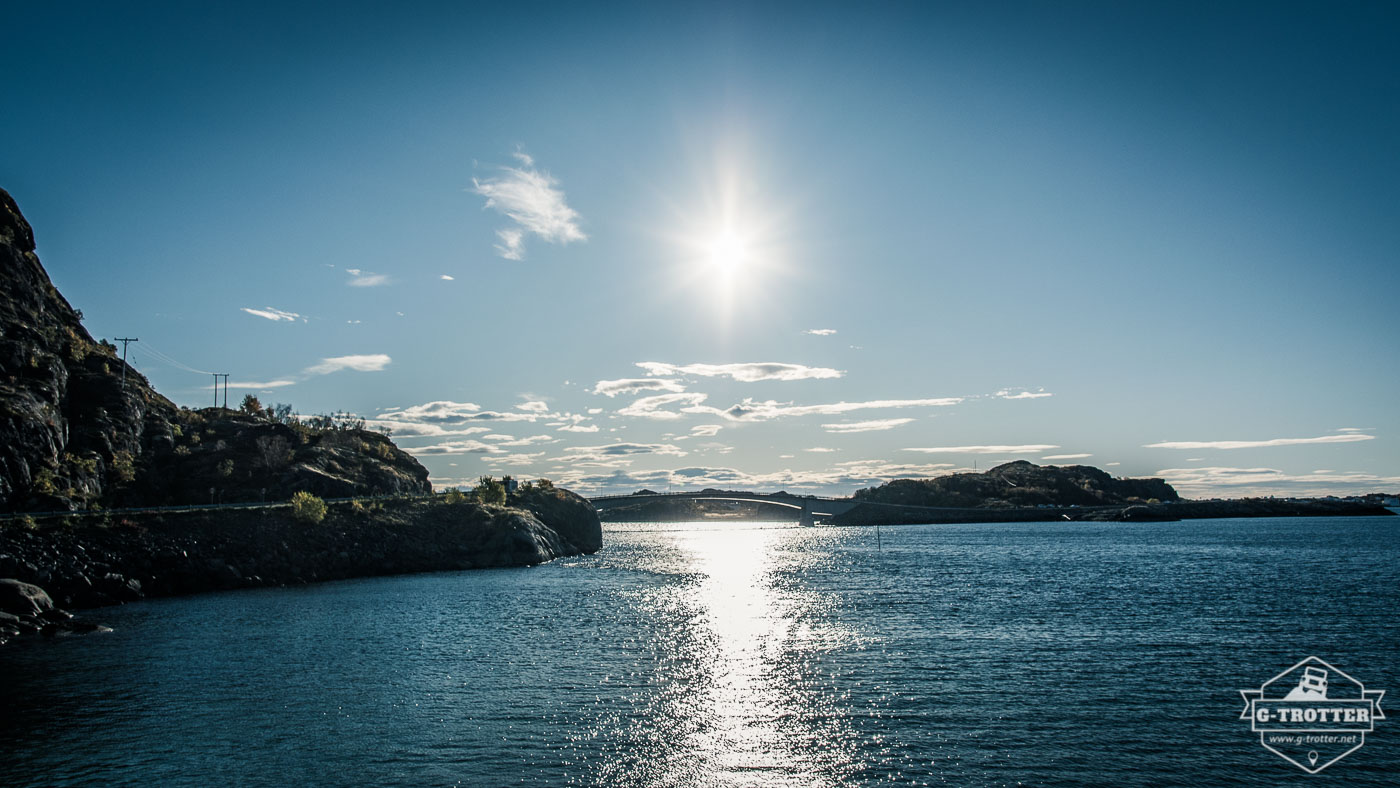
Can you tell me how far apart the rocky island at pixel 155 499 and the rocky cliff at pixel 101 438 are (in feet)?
0.85

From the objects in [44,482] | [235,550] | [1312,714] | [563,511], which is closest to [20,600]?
[235,550]

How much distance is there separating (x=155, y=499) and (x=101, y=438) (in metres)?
12.2

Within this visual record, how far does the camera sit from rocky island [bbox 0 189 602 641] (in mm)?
80688

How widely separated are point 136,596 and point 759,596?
68396 mm

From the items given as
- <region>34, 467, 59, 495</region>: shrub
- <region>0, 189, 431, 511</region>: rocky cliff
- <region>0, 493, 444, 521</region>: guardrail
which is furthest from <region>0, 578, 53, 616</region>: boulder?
<region>34, 467, 59, 495</region>: shrub

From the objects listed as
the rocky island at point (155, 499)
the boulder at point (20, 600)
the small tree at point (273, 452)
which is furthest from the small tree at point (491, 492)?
the boulder at point (20, 600)

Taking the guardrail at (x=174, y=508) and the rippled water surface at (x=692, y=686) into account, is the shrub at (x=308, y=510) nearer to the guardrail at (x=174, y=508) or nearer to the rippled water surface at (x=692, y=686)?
the guardrail at (x=174, y=508)

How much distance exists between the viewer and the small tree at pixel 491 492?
5999 inches

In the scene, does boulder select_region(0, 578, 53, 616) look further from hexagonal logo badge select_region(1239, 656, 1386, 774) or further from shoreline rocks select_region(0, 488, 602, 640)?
hexagonal logo badge select_region(1239, 656, 1386, 774)

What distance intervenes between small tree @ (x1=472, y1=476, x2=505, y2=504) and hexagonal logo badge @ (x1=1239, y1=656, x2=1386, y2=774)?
133 meters

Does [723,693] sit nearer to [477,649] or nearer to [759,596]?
[477,649]

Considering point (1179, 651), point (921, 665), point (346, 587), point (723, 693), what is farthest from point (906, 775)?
point (346, 587)

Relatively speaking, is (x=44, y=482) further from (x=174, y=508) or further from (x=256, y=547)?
(x=256, y=547)

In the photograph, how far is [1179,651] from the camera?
4903 centimetres
